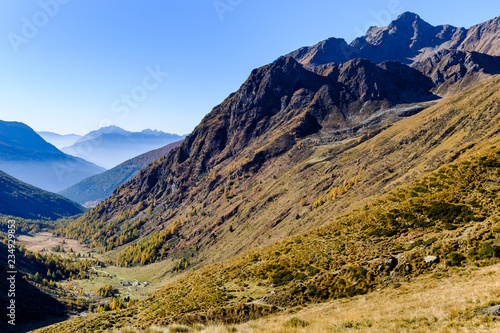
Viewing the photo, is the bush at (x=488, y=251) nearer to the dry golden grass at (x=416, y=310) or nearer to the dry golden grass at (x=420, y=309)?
the dry golden grass at (x=420, y=309)

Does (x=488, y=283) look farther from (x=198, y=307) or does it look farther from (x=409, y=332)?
(x=198, y=307)

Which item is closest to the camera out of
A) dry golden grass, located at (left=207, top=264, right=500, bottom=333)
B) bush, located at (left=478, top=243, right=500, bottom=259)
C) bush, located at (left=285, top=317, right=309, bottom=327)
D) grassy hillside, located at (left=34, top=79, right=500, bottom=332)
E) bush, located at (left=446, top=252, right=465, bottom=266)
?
dry golden grass, located at (left=207, top=264, right=500, bottom=333)

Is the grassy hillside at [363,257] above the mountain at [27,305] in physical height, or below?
above

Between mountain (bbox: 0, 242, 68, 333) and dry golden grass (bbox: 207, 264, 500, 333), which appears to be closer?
dry golden grass (bbox: 207, 264, 500, 333)

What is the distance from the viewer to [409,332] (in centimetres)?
1600

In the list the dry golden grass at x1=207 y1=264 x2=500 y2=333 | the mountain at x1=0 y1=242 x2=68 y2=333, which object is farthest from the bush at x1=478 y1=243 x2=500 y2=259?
the mountain at x1=0 y1=242 x2=68 y2=333

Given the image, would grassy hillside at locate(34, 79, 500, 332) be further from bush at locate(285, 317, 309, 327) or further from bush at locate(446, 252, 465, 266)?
bush at locate(285, 317, 309, 327)

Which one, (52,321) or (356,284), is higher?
(356,284)

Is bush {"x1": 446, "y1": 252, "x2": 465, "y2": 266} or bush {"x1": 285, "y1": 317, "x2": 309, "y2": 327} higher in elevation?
bush {"x1": 285, "y1": 317, "x2": 309, "y2": 327}

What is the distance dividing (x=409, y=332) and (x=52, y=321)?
584 ft

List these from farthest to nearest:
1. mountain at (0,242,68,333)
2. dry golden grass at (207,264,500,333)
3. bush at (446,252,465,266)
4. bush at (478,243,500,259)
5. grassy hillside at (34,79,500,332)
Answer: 1. mountain at (0,242,68,333)
2. grassy hillside at (34,79,500,332)
3. bush at (446,252,465,266)
4. bush at (478,243,500,259)
5. dry golden grass at (207,264,500,333)

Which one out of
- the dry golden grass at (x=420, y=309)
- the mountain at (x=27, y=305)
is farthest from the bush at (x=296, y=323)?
the mountain at (x=27, y=305)

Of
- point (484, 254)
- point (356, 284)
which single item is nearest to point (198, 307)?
point (356, 284)

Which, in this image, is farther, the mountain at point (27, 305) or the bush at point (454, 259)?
the mountain at point (27, 305)
